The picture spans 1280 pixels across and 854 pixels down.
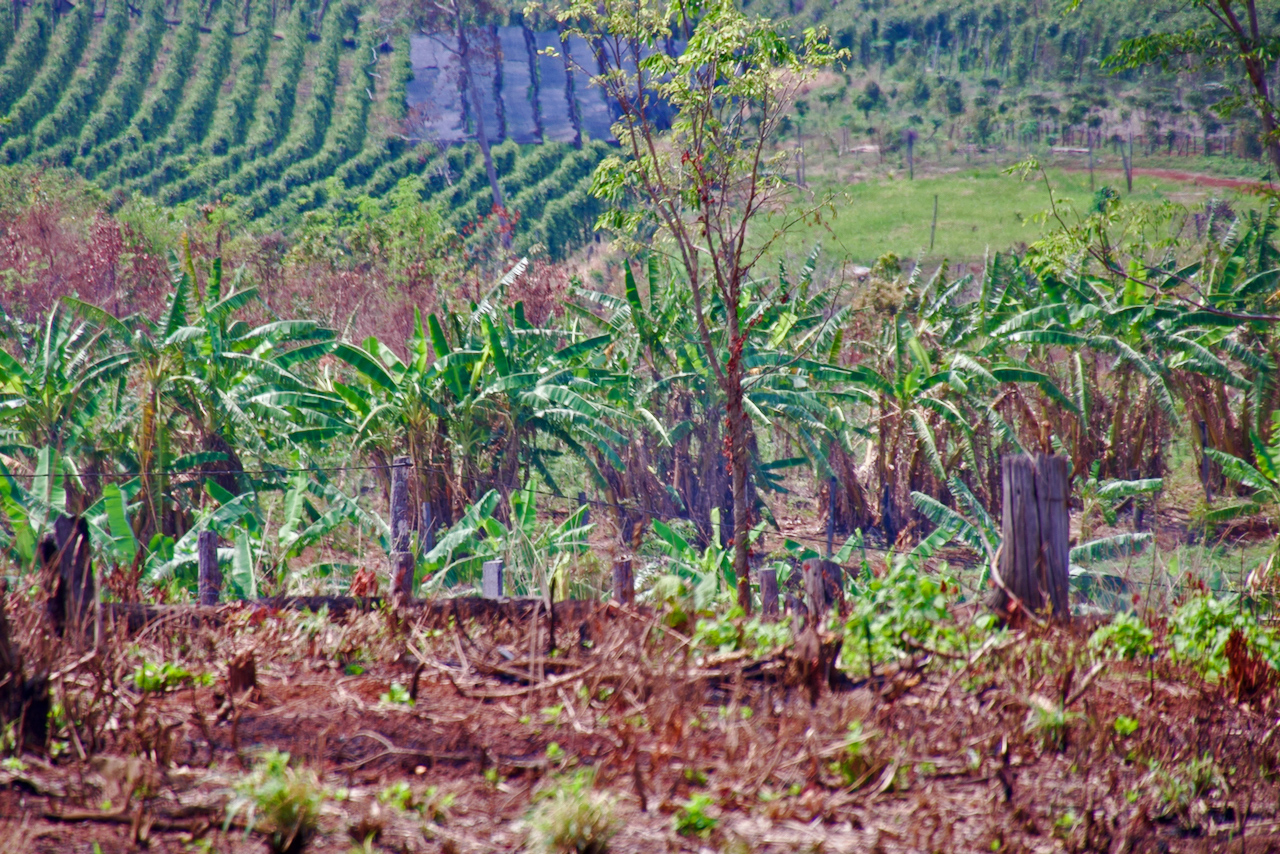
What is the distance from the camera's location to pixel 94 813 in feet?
8.47

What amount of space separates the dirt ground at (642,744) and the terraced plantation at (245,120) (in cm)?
2791

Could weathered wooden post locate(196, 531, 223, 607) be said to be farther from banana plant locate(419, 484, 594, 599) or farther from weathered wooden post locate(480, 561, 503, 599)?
weathered wooden post locate(480, 561, 503, 599)

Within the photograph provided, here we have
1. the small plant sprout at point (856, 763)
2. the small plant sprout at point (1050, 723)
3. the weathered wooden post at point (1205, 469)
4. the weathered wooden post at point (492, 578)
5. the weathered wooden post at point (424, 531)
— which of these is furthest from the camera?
the weathered wooden post at point (1205, 469)

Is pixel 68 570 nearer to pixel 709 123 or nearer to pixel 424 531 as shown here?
pixel 424 531

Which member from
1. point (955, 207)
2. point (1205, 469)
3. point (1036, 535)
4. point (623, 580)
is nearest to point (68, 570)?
point (623, 580)

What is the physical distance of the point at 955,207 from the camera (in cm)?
3391

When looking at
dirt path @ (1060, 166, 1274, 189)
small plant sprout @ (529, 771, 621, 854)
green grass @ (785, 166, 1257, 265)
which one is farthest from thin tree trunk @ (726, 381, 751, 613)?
dirt path @ (1060, 166, 1274, 189)

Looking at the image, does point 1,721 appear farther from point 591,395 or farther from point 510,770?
point 591,395

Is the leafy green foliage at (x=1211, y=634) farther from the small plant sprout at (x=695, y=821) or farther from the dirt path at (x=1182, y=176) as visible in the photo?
the dirt path at (x=1182, y=176)

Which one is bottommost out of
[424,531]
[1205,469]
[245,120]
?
[1205,469]

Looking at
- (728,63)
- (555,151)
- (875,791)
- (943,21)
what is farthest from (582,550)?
(943,21)

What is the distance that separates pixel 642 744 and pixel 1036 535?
6.20ft

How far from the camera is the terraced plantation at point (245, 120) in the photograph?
3478 cm

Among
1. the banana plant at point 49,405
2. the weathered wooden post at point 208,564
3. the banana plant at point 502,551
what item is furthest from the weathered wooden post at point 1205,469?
the banana plant at point 49,405
